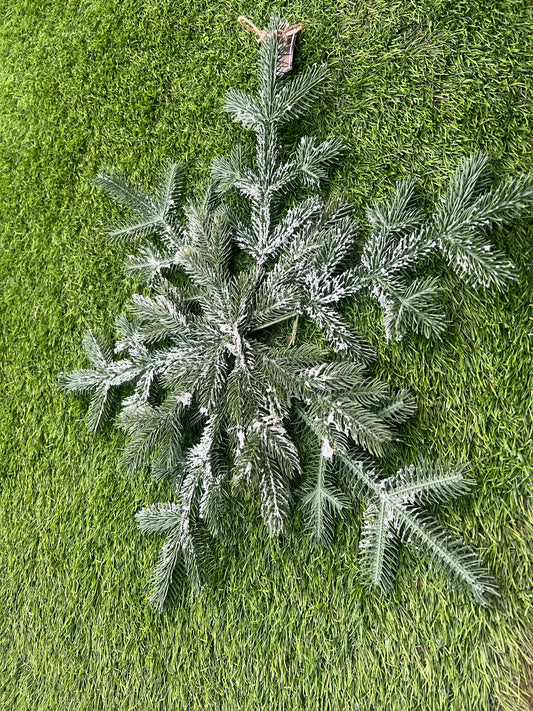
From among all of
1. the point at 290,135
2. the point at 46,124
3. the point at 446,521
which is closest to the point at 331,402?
the point at 446,521

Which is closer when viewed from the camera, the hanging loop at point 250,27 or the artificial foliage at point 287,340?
the artificial foliage at point 287,340

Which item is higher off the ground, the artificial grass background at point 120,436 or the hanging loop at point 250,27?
the hanging loop at point 250,27

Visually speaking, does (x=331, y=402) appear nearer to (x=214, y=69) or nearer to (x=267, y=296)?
(x=267, y=296)

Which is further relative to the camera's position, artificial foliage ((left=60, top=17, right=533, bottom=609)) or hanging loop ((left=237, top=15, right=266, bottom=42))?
hanging loop ((left=237, top=15, right=266, bottom=42))

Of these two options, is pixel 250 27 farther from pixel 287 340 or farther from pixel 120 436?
pixel 120 436

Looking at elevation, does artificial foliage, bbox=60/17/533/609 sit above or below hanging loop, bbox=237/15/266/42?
below
